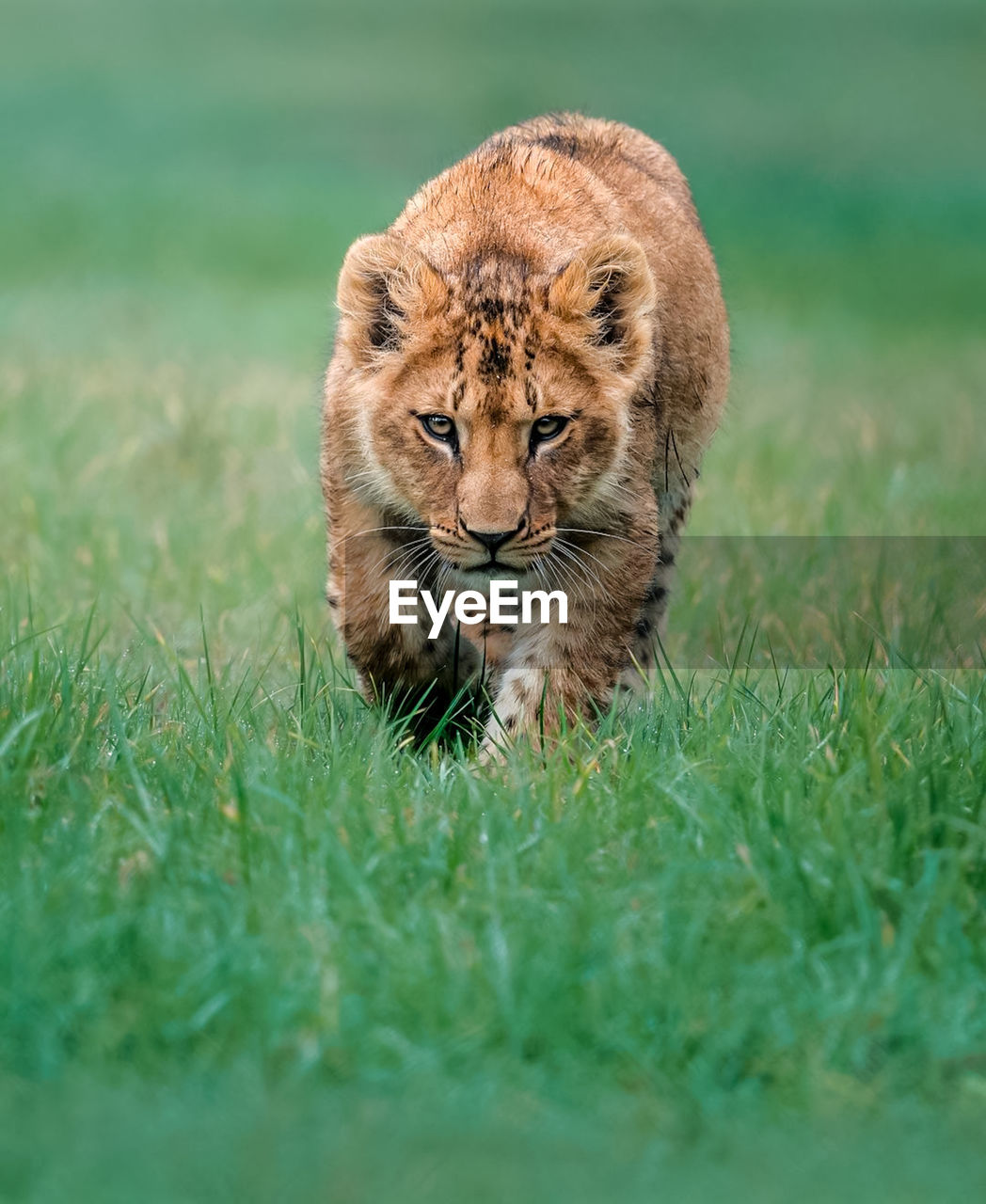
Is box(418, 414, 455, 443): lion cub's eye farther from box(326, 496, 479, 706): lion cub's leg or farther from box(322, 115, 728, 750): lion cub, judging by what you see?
box(326, 496, 479, 706): lion cub's leg

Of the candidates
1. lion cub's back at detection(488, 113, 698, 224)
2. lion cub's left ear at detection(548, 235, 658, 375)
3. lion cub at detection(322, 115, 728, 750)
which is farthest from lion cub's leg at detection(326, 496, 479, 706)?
lion cub's back at detection(488, 113, 698, 224)

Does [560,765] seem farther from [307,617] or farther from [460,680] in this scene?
[307,617]

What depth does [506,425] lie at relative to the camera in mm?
→ 4668

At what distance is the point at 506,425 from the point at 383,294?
1.99 ft

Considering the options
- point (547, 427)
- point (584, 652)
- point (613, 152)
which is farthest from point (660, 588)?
point (547, 427)

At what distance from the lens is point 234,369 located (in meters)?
12.8

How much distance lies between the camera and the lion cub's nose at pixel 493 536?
460 centimetres

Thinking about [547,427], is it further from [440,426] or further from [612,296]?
[612,296]

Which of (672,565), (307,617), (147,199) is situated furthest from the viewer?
(147,199)

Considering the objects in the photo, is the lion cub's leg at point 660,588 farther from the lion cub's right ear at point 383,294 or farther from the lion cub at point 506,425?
the lion cub's right ear at point 383,294

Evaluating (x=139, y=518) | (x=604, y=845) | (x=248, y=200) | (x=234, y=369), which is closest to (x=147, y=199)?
(x=248, y=200)

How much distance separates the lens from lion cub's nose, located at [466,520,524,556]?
4.60m

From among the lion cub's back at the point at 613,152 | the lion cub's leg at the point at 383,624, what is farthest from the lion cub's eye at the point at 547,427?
the lion cub's back at the point at 613,152

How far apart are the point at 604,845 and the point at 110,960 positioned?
1.18 meters
